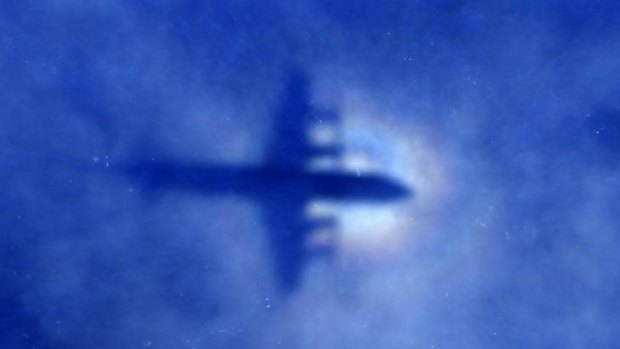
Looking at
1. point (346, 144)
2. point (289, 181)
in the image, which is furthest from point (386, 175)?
point (289, 181)

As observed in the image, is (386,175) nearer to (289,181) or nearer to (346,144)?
(346,144)

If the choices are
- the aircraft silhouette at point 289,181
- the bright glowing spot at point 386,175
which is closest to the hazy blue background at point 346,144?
the bright glowing spot at point 386,175

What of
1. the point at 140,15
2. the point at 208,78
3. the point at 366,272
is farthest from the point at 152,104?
the point at 366,272

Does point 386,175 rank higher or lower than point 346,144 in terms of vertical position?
lower

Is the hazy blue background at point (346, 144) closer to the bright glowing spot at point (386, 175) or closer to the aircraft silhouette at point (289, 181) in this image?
the bright glowing spot at point (386, 175)

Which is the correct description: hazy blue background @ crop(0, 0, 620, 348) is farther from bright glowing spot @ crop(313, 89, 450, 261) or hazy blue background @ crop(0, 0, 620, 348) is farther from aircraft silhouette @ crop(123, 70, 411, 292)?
aircraft silhouette @ crop(123, 70, 411, 292)
